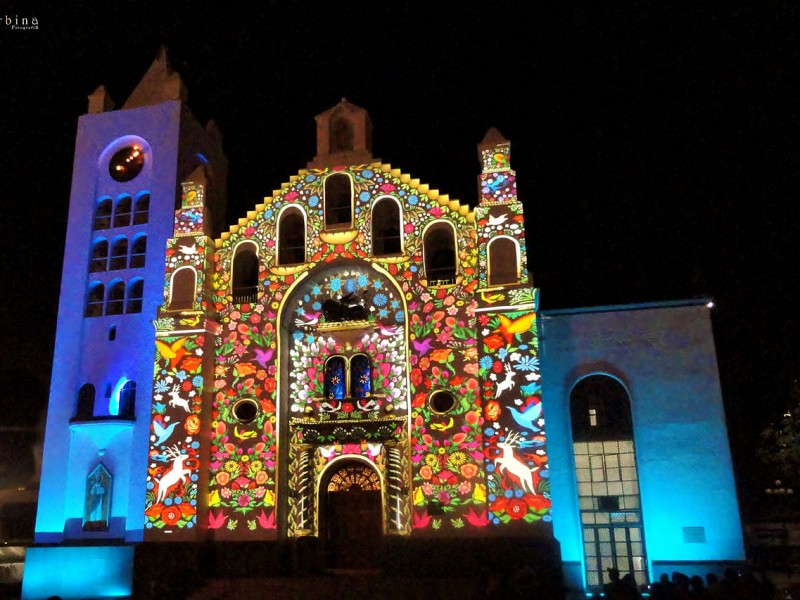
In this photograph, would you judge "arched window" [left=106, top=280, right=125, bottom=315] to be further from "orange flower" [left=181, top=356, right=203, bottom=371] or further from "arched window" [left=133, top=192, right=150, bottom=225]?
"orange flower" [left=181, top=356, right=203, bottom=371]

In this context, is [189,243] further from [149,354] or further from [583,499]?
[583,499]

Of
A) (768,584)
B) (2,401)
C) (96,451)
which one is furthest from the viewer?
(2,401)

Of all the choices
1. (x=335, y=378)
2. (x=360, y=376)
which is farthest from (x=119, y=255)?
(x=360, y=376)

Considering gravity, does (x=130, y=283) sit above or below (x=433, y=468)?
above

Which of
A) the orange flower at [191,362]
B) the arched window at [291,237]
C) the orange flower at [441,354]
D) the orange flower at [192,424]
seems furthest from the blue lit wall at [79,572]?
the orange flower at [441,354]

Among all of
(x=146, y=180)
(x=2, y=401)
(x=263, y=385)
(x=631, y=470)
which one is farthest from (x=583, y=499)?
(x=2, y=401)

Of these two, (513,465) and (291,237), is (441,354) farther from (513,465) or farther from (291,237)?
(291,237)

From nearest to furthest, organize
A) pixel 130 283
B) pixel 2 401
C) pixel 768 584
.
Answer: pixel 768 584 < pixel 130 283 < pixel 2 401

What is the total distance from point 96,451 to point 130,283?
5.78 meters

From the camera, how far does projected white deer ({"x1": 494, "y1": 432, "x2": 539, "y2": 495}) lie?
1808cm

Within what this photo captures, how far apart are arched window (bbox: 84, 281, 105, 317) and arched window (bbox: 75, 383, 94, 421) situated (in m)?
2.58

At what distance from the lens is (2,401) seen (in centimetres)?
3559

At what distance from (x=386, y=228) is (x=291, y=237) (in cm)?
306

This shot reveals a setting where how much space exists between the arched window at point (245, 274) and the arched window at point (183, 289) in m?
1.27
